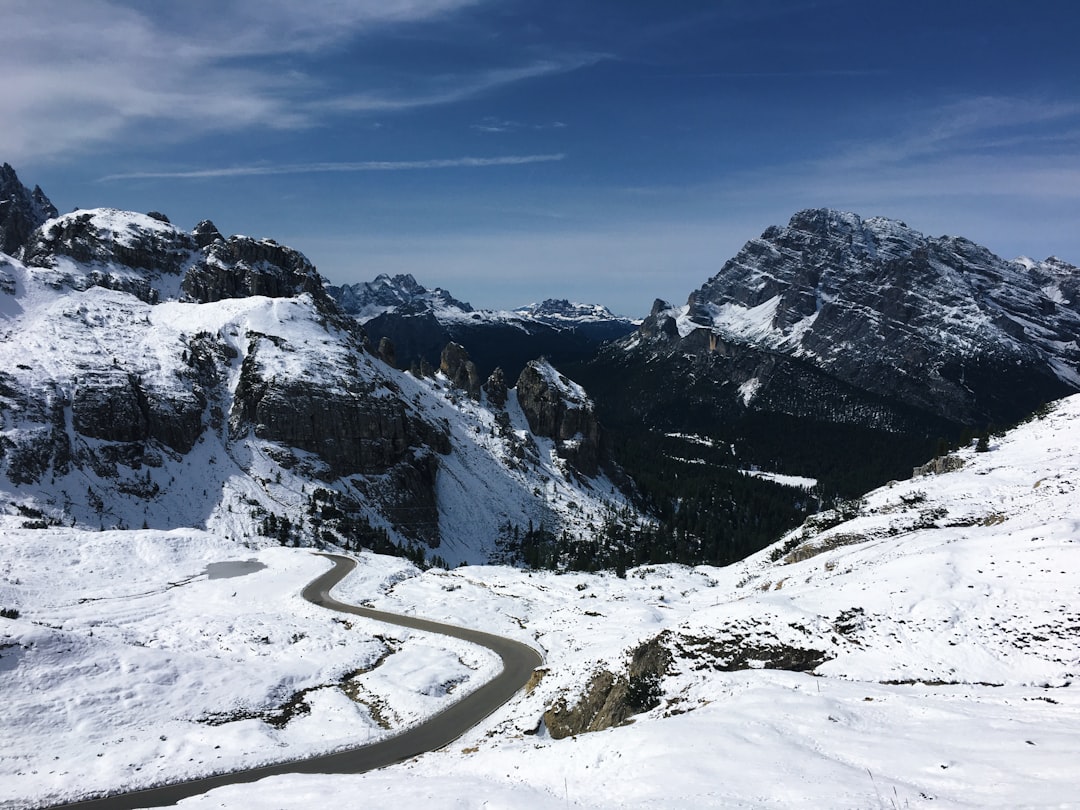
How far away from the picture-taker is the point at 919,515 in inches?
2320

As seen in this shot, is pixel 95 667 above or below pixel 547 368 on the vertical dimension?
below

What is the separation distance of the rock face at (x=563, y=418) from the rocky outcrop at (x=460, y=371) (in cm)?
1505

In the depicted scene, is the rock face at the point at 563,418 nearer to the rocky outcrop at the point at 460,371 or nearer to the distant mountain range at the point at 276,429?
the distant mountain range at the point at 276,429

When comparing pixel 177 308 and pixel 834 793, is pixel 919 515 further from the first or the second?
pixel 177 308

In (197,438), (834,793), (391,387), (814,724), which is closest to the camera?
(834,793)

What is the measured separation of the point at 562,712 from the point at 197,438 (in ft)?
354

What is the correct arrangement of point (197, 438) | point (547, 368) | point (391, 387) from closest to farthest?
point (197, 438) < point (391, 387) < point (547, 368)

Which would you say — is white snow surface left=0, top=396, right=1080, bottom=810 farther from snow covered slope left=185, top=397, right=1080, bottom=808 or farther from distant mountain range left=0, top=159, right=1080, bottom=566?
distant mountain range left=0, top=159, right=1080, bottom=566

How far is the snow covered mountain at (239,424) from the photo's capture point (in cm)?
10119

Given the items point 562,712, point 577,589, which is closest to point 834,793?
point 562,712

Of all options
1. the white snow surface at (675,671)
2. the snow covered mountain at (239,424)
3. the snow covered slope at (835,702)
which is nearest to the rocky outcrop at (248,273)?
the snow covered mountain at (239,424)

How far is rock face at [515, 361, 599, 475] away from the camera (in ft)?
554

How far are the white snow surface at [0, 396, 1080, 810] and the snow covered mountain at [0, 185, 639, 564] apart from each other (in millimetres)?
34266

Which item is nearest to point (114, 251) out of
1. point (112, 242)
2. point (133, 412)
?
point (112, 242)
